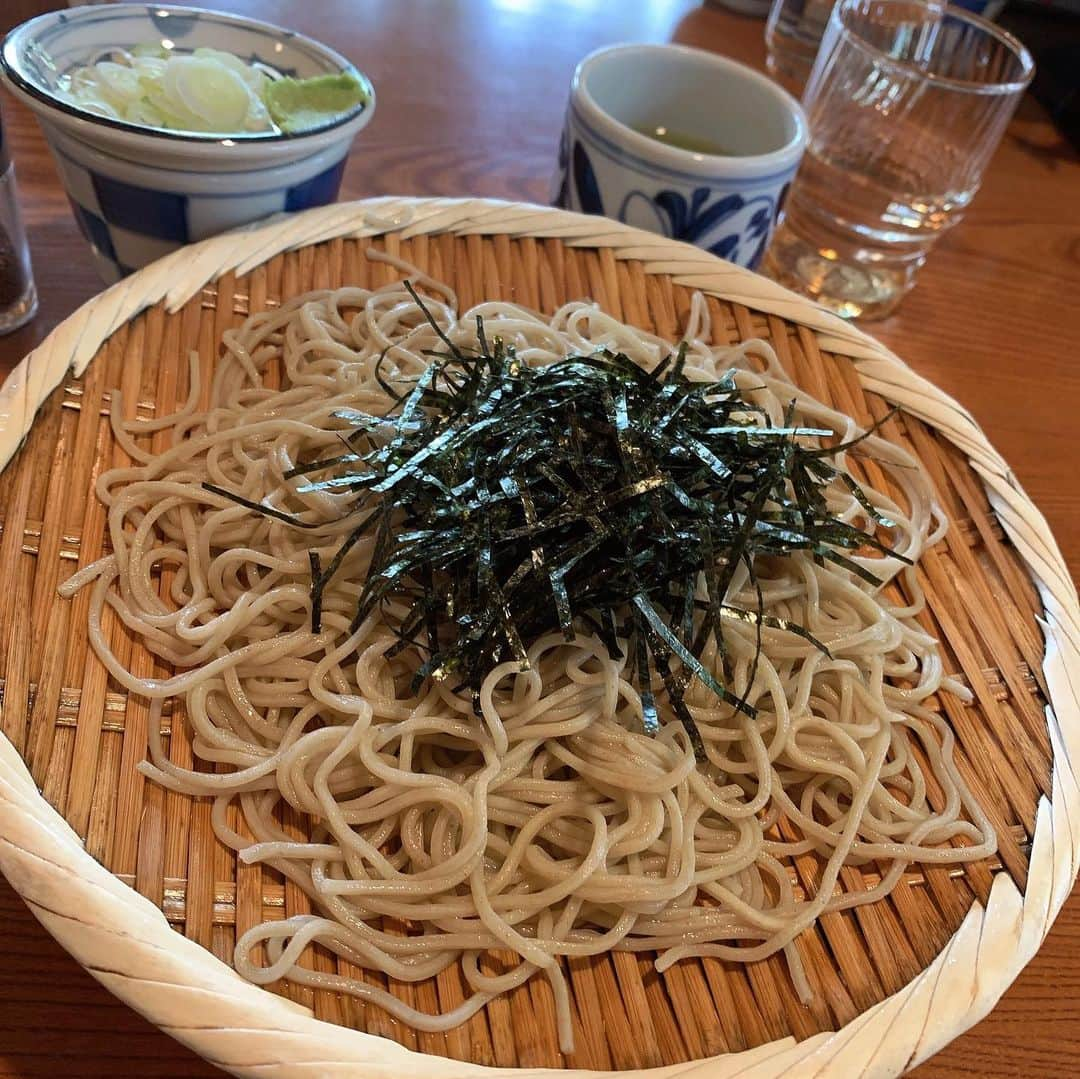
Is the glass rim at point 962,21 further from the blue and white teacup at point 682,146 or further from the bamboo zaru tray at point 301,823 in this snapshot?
the bamboo zaru tray at point 301,823

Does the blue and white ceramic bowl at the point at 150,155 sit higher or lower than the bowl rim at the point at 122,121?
lower

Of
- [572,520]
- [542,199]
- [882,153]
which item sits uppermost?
[882,153]

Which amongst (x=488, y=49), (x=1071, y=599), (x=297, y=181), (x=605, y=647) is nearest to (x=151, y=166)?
(x=297, y=181)

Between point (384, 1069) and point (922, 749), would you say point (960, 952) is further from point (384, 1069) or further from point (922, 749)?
point (384, 1069)

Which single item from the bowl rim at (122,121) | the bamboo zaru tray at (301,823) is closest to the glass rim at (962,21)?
the bamboo zaru tray at (301,823)

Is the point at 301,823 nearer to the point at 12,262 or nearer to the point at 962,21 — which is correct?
the point at 12,262

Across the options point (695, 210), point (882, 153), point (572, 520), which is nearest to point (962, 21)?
point (882, 153)

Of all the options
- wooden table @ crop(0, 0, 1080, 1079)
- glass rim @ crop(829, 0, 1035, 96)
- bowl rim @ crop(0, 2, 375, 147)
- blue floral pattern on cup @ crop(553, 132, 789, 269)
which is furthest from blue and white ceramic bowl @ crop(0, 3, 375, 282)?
glass rim @ crop(829, 0, 1035, 96)
